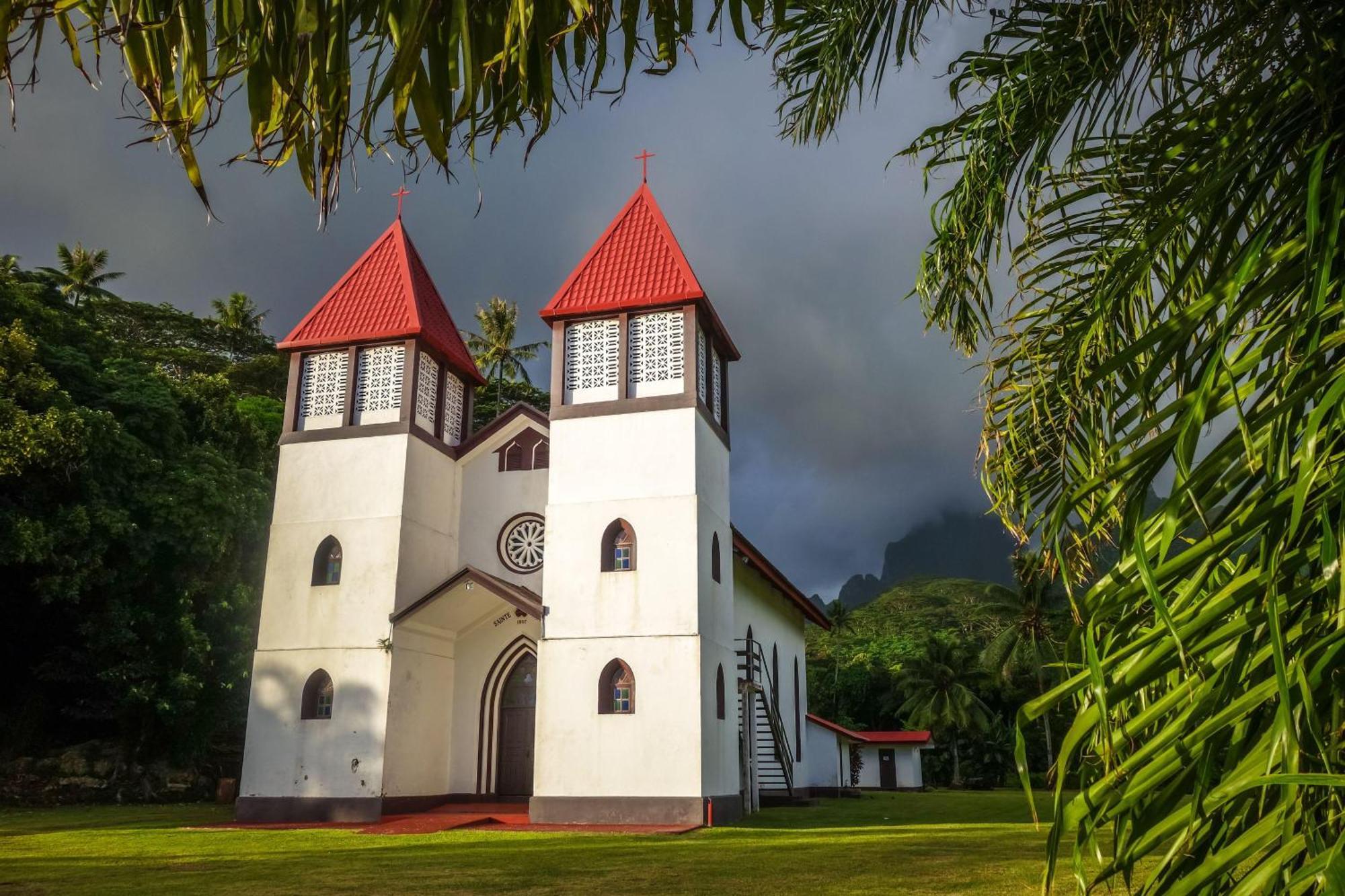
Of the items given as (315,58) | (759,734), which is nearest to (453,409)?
(759,734)

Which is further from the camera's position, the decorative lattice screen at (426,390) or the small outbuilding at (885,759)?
the small outbuilding at (885,759)

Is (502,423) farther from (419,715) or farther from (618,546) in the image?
(419,715)

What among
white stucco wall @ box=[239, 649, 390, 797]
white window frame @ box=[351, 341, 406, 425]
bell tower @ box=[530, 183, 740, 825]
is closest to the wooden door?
bell tower @ box=[530, 183, 740, 825]

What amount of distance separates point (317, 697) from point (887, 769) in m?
23.2

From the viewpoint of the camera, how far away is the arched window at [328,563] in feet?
53.6

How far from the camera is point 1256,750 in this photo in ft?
5.96

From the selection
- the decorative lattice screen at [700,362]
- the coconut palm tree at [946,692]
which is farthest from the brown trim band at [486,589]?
the coconut palm tree at [946,692]

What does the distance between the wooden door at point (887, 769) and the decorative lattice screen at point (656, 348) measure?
22.9 metres

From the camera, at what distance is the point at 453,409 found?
18406 mm

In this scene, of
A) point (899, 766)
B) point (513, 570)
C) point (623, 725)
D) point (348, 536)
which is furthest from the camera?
point (899, 766)

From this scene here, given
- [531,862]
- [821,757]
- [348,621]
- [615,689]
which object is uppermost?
[348,621]

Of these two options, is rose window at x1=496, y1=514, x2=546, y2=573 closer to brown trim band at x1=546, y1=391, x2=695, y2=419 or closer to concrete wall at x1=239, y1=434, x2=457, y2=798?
concrete wall at x1=239, y1=434, x2=457, y2=798

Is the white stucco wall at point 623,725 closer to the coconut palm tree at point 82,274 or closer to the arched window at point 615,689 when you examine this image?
the arched window at point 615,689

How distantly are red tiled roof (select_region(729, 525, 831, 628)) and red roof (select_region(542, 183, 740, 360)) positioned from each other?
3.34 meters
